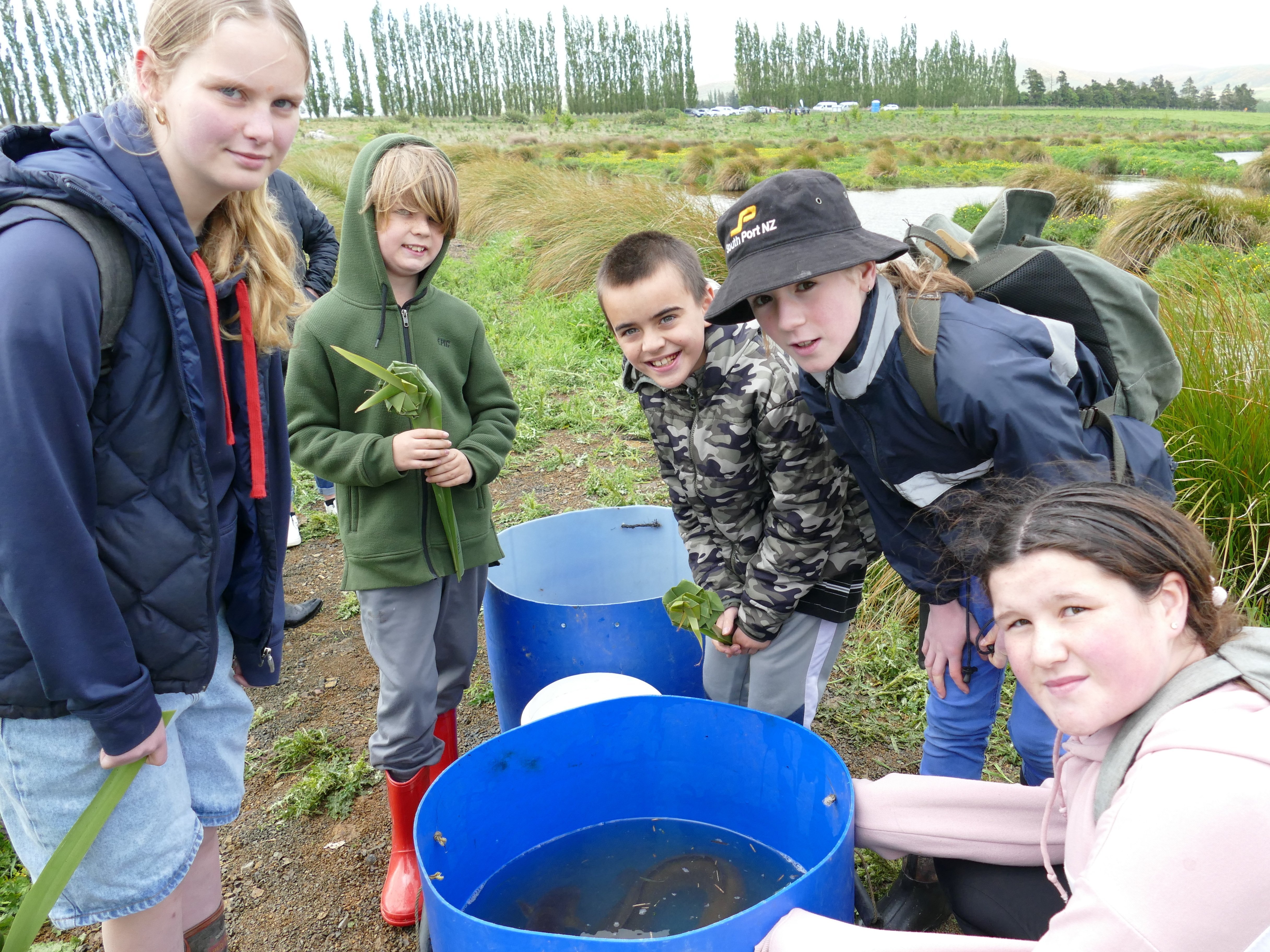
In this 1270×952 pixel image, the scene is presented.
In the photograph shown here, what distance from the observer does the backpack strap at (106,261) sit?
1009mm

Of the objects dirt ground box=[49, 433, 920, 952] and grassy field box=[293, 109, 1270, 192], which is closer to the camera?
dirt ground box=[49, 433, 920, 952]

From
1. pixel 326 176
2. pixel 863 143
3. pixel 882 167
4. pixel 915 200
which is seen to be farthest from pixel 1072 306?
pixel 863 143

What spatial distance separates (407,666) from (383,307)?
0.83 meters

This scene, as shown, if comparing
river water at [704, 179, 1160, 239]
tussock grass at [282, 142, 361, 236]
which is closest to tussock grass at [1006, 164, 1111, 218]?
river water at [704, 179, 1160, 239]

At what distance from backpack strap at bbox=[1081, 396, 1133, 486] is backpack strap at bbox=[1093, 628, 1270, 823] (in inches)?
15.5

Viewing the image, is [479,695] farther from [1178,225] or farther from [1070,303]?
[1178,225]

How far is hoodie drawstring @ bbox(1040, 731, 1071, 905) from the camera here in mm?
1247

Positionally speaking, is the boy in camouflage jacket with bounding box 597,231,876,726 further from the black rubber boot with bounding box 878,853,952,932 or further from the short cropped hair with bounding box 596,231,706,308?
the black rubber boot with bounding box 878,853,952,932

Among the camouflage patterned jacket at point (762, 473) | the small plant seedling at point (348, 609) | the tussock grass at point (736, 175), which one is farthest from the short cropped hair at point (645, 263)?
the tussock grass at point (736, 175)

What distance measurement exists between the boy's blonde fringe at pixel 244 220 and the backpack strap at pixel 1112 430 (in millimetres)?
1388

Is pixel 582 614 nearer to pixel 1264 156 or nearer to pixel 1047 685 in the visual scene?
pixel 1047 685

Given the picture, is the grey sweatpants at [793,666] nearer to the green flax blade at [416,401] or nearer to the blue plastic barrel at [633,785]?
the blue plastic barrel at [633,785]

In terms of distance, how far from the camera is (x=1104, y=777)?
1052 mm

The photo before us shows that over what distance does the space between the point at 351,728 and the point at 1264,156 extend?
1852 centimetres
